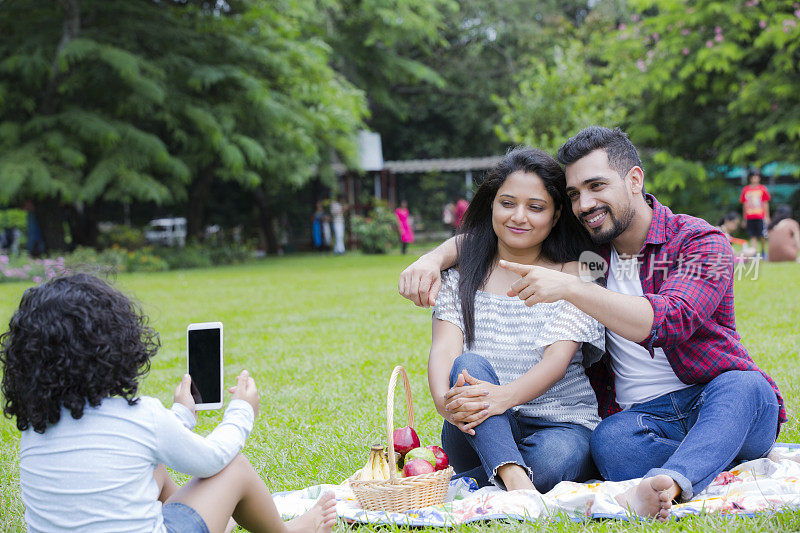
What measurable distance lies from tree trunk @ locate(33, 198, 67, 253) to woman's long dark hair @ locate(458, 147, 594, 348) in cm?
1517

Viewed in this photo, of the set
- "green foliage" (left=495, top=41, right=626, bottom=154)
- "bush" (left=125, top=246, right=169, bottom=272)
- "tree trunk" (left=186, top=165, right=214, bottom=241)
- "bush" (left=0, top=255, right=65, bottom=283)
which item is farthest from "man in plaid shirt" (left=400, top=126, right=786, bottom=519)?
"tree trunk" (left=186, top=165, right=214, bottom=241)

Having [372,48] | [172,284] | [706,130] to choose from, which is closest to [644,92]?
[706,130]

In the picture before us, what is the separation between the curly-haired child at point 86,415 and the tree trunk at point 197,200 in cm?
1803

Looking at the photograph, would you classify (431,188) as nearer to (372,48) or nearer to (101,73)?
(372,48)

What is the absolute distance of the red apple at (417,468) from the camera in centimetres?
265

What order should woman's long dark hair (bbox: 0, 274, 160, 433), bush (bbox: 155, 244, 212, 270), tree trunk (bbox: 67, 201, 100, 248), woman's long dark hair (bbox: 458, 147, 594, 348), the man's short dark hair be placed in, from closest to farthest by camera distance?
woman's long dark hair (bbox: 0, 274, 160, 433) < the man's short dark hair < woman's long dark hair (bbox: 458, 147, 594, 348) < tree trunk (bbox: 67, 201, 100, 248) < bush (bbox: 155, 244, 212, 270)

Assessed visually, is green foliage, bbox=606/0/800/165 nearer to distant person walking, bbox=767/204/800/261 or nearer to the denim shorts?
distant person walking, bbox=767/204/800/261

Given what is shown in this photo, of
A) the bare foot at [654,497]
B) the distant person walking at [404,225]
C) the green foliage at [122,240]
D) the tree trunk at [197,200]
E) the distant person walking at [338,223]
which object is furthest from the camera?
the distant person walking at [338,223]

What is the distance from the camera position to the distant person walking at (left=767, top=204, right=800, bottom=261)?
1240 cm

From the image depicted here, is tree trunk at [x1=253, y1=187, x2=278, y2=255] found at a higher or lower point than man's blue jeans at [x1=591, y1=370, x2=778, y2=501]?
higher

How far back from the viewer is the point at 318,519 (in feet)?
8.21

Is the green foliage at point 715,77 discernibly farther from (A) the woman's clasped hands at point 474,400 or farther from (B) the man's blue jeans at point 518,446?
(A) the woman's clasped hands at point 474,400

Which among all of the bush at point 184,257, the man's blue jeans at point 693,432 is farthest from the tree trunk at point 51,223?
the man's blue jeans at point 693,432

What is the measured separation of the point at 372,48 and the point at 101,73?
31.7 feet
